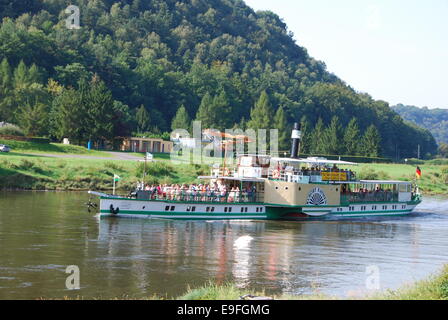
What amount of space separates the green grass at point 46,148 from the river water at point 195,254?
3620 centimetres

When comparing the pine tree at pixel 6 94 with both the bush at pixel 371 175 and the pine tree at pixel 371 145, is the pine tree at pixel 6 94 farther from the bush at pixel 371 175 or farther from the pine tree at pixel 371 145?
the pine tree at pixel 371 145

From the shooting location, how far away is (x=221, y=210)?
58906 mm

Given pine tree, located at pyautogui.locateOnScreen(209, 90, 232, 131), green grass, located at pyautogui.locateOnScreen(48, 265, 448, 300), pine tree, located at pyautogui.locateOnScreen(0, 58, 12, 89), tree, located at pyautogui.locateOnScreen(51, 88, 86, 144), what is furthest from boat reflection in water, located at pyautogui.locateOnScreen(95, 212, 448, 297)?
pine tree, located at pyautogui.locateOnScreen(209, 90, 232, 131)

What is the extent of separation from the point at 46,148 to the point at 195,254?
2507 inches

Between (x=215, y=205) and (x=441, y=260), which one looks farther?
(x=215, y=205)

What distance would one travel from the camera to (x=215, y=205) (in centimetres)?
5850

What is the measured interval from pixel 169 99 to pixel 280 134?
124ft

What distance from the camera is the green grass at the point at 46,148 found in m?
96.6

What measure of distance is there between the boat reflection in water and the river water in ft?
0.19

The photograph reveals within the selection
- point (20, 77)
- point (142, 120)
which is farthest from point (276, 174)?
point (142, 120)

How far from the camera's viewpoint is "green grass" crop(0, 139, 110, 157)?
96625mm

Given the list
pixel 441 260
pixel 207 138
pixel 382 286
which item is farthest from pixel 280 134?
pixel 382 286

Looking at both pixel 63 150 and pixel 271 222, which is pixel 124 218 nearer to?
pixel 271 222

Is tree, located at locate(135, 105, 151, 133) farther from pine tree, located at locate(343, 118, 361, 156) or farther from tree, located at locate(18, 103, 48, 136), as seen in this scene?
pine tree, located at locate(343, 118, 361, 156)
